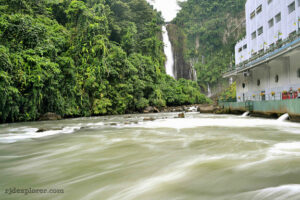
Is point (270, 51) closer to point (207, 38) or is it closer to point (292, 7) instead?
point (292, 7)

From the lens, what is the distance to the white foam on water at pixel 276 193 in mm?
2297

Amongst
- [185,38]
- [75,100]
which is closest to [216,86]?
[185,38]

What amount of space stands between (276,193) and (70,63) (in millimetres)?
19006

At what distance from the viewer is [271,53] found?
1692 centimetres

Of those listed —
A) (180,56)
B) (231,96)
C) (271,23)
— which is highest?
(180,56)

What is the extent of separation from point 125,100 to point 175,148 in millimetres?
21094

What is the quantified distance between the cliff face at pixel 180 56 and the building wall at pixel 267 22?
24531 mm

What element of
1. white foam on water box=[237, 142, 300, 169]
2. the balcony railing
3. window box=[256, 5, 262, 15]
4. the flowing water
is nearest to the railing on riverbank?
the balcony railing

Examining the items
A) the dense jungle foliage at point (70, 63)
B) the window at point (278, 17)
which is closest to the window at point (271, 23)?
the window at point (278, 17)

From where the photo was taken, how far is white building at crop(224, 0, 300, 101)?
1625cm

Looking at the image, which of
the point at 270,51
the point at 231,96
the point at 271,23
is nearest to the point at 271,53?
the point at 270,51

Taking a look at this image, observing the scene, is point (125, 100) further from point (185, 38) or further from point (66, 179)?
point (185, 38)

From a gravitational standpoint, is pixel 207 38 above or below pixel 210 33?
below

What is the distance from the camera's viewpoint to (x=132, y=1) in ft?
142
